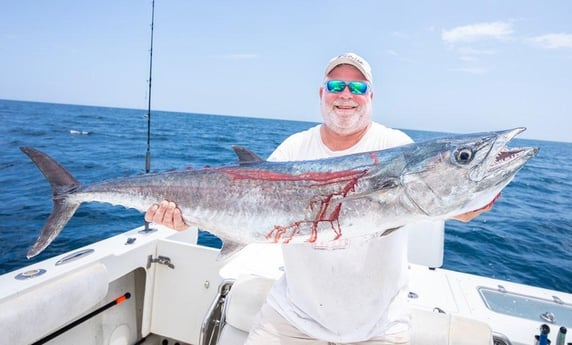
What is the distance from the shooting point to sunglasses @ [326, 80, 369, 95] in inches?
106

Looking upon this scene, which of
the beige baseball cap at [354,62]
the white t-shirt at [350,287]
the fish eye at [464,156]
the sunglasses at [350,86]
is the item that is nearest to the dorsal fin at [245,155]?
the white t-shirt at [350,287]

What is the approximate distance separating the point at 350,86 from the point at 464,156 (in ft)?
3.57

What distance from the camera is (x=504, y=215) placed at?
12.7 metres

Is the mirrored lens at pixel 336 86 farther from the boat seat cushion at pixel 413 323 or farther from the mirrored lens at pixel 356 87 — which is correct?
the boat seat cushion at pixel 413 323

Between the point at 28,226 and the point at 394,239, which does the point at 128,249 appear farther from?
the point at 28,226

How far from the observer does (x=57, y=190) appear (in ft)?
9.37

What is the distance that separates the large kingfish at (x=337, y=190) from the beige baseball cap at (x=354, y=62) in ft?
2.84

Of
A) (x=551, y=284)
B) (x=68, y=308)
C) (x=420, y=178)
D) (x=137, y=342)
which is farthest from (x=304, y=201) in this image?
(x=551, y=284)

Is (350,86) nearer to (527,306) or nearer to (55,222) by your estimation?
(55,222)

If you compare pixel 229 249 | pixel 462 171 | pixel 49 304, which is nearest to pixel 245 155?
pixel 229 249

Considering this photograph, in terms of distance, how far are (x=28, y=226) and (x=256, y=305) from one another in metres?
7.55

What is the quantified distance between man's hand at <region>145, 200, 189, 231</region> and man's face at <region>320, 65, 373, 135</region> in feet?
4.10

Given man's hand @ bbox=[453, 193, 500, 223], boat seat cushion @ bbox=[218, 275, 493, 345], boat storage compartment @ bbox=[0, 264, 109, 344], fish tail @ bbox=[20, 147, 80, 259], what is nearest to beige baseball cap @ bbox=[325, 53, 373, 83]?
man's hand @ bbox=[453, 193, 500, 223]

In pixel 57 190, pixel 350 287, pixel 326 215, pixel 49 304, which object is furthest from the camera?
pixel 49 304
